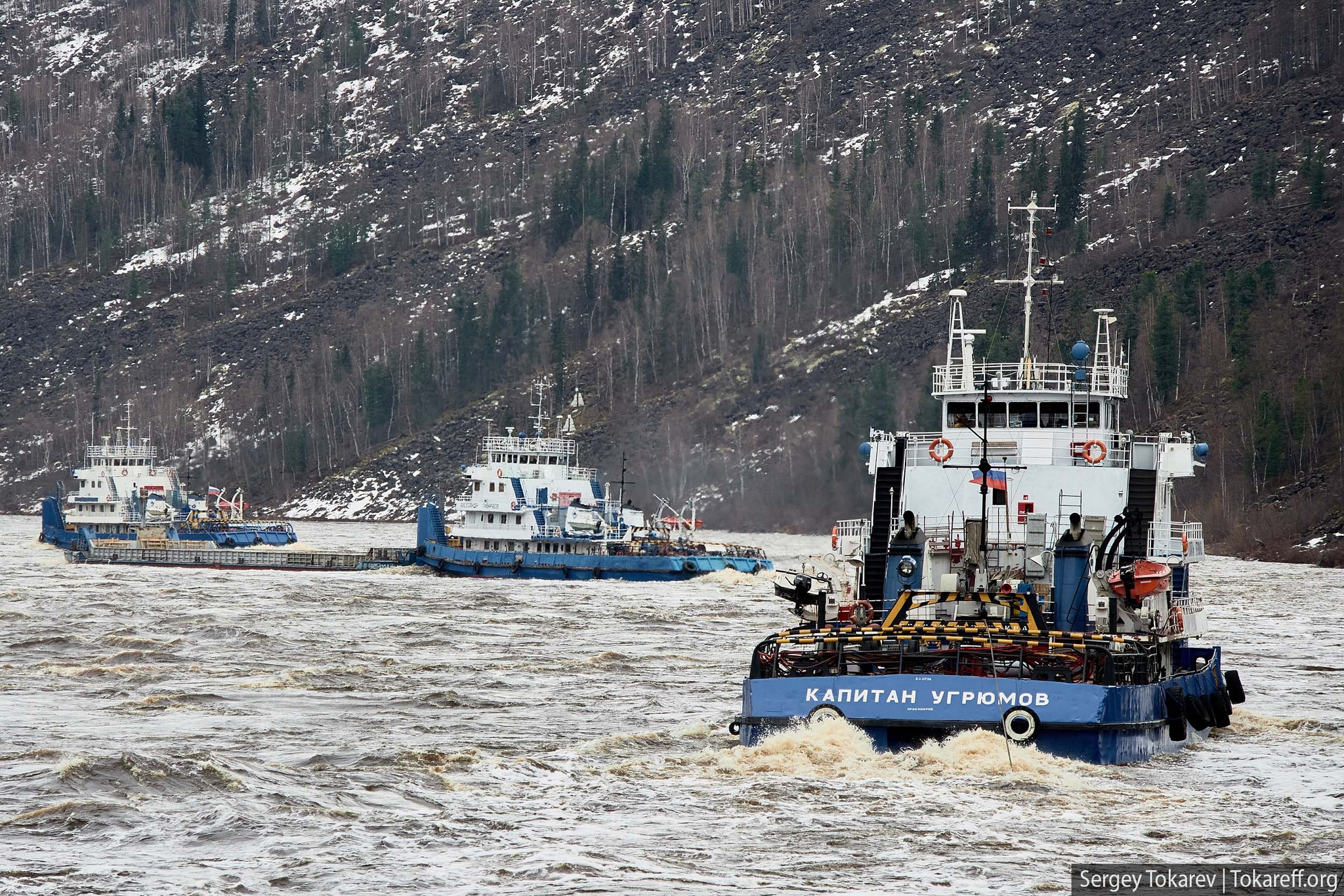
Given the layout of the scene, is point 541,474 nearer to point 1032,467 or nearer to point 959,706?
point 1032,467

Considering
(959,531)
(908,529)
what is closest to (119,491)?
(959,531)

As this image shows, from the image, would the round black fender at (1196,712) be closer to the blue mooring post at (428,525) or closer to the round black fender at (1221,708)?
the round black fender at (1221,708)

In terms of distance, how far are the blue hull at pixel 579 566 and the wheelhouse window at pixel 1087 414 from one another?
58061 mm

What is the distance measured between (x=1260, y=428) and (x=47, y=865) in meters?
143

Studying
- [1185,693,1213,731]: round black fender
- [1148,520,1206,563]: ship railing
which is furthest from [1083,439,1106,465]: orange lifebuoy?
[1185,693,1213,731]: round black fender

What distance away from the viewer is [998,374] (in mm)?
42656

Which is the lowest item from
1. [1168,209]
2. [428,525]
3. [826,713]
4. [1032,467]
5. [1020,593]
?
[826,713]

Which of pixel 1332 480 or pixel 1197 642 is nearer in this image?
pixel 1197 642

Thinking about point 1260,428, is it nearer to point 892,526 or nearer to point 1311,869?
point 892,526

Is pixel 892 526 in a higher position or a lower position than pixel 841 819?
higher

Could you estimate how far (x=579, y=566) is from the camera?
9850 centimetres

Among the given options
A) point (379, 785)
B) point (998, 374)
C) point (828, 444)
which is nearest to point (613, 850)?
point (379, 785)

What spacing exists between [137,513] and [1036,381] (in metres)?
97.1

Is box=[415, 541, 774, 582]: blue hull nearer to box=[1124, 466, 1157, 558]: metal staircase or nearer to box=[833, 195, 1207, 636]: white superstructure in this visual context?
box=[833, 195, 1207, 636]: white superstructure
